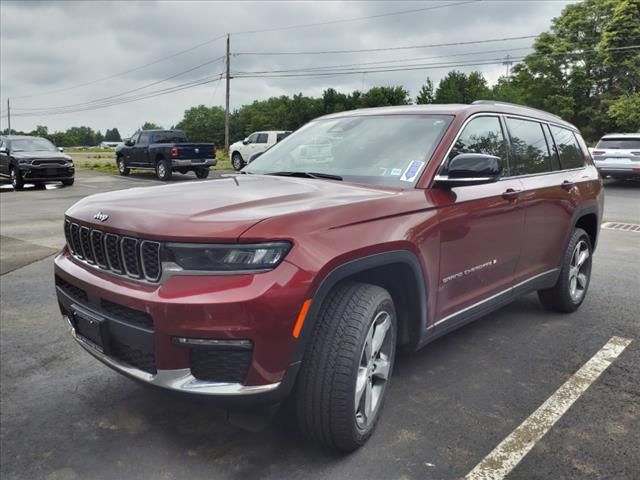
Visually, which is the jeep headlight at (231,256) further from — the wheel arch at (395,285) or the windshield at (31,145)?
the windshield at (31,145)

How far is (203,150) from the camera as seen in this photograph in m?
20.4

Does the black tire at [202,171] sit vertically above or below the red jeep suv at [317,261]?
below

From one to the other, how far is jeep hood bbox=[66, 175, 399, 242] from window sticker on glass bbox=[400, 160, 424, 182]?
0.64ft

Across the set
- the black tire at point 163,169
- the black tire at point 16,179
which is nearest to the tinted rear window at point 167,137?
the black tire at point 163,169

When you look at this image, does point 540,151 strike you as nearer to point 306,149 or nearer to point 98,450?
point 306,149

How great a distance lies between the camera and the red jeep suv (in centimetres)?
233

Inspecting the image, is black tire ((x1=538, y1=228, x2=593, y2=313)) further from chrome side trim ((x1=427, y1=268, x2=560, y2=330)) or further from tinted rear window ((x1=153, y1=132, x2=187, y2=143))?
tinted rear window ((x1=153, y1=132, x2=187, y2=143))

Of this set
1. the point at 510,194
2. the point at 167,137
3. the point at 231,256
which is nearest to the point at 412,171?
the point at 510,194

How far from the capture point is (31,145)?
1870cm

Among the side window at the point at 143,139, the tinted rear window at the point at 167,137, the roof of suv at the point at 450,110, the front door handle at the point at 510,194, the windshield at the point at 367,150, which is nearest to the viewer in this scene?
the windshield at the point at 367,150

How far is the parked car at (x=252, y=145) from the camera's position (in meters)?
26.2

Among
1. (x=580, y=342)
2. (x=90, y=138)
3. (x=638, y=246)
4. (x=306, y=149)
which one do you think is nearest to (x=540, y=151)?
(x=580, y=342)

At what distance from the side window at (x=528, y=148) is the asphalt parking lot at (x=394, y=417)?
1308 millimetres

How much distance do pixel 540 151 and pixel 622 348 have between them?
1.60 metres
